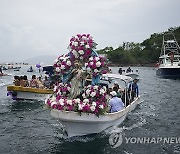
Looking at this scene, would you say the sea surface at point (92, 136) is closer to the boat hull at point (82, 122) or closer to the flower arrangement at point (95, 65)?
the boat hull at point (82, 122)

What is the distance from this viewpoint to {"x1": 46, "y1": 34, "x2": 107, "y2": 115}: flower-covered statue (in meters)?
11.2

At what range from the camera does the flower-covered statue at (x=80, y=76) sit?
11250 millimetres

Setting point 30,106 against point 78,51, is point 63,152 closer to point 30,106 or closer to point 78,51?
point 78,51

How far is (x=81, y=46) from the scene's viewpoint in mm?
12023

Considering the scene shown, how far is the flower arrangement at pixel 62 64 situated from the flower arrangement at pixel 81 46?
0.29 metres

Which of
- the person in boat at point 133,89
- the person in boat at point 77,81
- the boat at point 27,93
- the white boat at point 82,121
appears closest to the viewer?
the white boat at point 82,121

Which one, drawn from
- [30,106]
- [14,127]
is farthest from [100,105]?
[30,106]

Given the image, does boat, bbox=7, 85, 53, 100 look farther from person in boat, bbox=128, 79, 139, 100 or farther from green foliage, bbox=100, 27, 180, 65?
green foliage, bbox=100, 27, 180, 65

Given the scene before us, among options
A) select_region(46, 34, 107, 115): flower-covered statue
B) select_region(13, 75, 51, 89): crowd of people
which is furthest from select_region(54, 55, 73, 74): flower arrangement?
select_region(13, 75, 51, 89): crowd of people

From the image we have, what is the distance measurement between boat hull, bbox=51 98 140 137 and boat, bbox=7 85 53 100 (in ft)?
36.1

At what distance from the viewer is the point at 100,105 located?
11.1 meters

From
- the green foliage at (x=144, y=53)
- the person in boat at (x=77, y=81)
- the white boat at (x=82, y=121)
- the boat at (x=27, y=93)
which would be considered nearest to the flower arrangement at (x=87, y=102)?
the white boat at (x=82, y=121)

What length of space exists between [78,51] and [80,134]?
12.2 feet

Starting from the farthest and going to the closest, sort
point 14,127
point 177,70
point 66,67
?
1. point 177,70
2. point 14,127
3. point 66,67
